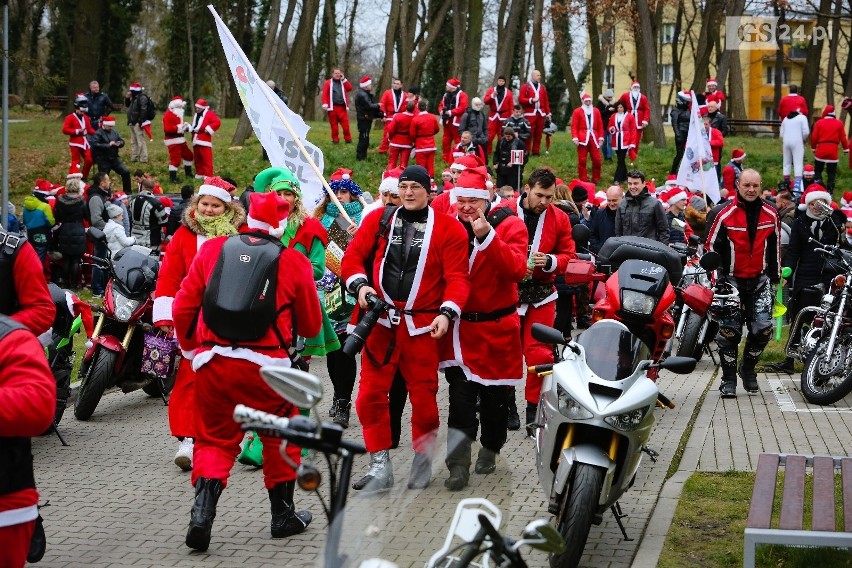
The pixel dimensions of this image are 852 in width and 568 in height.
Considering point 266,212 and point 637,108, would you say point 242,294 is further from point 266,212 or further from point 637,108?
point 637,108

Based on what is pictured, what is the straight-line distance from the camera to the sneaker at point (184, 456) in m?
8.45

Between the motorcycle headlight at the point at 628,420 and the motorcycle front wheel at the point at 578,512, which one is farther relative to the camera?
the motorcycle headlight at the point at 628,420

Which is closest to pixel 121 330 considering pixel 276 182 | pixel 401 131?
pixel 276 182

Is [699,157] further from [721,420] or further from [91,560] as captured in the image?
[91,560]

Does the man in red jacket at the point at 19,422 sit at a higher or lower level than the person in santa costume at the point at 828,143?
lower

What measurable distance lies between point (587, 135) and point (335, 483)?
80.2 ft

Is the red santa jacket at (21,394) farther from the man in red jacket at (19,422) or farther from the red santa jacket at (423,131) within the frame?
the red santa jacket at (423,131)

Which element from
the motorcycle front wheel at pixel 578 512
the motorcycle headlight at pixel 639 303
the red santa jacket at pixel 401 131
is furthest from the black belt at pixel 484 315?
the red santa jacket at pixel 401 131

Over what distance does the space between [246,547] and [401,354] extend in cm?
168

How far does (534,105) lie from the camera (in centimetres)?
2991

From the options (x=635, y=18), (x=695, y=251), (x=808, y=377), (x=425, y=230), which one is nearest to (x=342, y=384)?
(x=425, y=230)

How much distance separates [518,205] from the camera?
9.51m

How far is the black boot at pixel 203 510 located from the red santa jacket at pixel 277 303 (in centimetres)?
61

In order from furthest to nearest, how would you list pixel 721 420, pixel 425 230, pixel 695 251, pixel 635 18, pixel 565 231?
pixel 635 18, pixel 695 251, pixel 721 420, pixel 565 231, pixel 425 230
